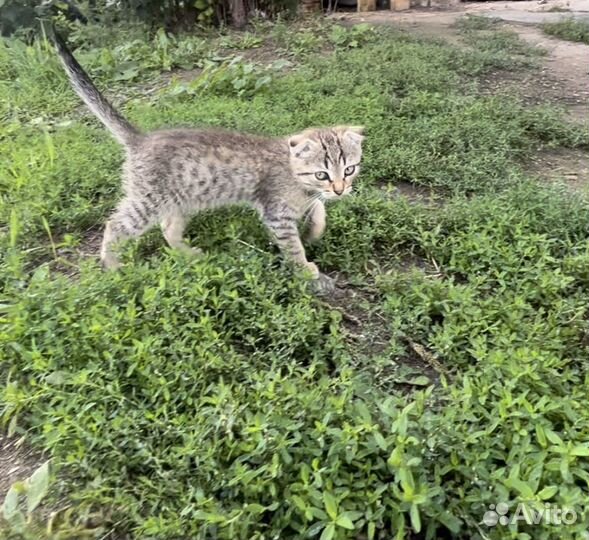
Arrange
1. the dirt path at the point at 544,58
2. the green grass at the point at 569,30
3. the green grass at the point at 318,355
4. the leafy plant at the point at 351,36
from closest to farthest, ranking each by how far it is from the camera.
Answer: the green grass at the point at 318,355, the dirt path at the point at 544,58, the leafy plant at the point at 351,36, the green grass at the point at 569,30

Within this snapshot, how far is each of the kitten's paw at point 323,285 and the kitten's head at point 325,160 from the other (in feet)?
1.50

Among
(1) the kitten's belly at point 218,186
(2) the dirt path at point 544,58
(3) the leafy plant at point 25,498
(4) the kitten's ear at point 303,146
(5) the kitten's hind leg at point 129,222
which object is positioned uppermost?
(4) the kitten's ear at point 303,146

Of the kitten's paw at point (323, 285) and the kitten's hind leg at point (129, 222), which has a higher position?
the kitten's hind leg at point (129, 222)

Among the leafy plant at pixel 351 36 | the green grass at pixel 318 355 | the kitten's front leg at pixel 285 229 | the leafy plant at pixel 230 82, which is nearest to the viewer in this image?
the green grass at pixel 318 355

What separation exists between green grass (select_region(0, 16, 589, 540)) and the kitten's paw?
10 centimetres

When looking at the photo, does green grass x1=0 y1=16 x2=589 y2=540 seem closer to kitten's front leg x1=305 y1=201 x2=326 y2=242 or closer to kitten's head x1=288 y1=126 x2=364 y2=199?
kitten's front leg x1=305 y1=201 x2=326 y2=242

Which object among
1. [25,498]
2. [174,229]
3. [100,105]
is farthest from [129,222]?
[25,498]

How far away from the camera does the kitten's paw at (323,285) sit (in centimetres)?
317

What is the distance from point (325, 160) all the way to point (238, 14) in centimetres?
528

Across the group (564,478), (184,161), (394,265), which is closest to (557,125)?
(394,265)

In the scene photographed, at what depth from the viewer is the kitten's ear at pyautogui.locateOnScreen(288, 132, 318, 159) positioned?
3367mm

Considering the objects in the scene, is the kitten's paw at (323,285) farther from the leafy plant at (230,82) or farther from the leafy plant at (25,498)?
the leafy plant at (230,82)

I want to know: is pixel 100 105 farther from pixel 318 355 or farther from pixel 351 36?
pixel 351 36

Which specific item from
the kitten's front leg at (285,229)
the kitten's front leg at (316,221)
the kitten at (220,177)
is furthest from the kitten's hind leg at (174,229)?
the kitten's front leg at (316,221)
